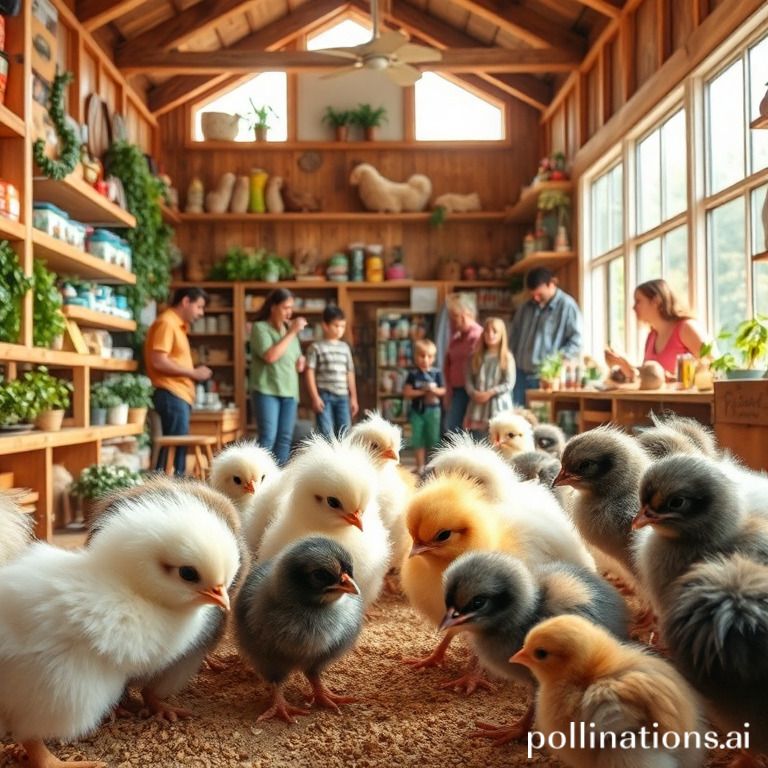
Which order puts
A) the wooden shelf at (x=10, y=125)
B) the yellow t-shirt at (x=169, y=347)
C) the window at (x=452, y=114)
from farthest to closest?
the window at (x=452, y=114)
the yellow t-shirt at (x=169, y=347)
the wooden shelf at (x=10, y=125)

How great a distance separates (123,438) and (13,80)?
337 cm

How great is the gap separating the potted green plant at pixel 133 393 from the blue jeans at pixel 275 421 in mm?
1046

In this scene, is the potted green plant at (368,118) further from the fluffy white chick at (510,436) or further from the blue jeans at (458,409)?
the fluffy white chick at (510,436)

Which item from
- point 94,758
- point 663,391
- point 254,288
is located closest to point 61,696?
point 94,758

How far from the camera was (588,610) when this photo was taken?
70.1 inches

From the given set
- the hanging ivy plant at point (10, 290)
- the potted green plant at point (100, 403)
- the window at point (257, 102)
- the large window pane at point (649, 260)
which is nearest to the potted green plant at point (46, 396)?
the hanging ivy plant at point (10, 290)

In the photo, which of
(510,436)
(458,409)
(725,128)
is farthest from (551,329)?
(510,436)

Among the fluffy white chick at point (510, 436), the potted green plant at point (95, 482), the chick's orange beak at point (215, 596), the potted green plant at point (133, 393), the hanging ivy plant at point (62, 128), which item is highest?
the hanging ivy plant at point (62, 128)

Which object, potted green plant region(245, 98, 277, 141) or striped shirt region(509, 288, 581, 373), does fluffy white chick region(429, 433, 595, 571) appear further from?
potted green plant region(245, 98, 277, 141)

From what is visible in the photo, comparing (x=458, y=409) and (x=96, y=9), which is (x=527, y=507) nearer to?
(x=458, y=409)

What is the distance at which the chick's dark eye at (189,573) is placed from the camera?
1.78 meters

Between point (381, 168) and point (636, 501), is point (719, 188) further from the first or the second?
point (381, 168)

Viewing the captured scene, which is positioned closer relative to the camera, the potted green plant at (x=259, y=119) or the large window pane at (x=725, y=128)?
the large window pane at (x=725, y=128)

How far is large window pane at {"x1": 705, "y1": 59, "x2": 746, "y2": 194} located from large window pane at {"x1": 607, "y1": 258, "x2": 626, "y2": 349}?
2.06 meters
